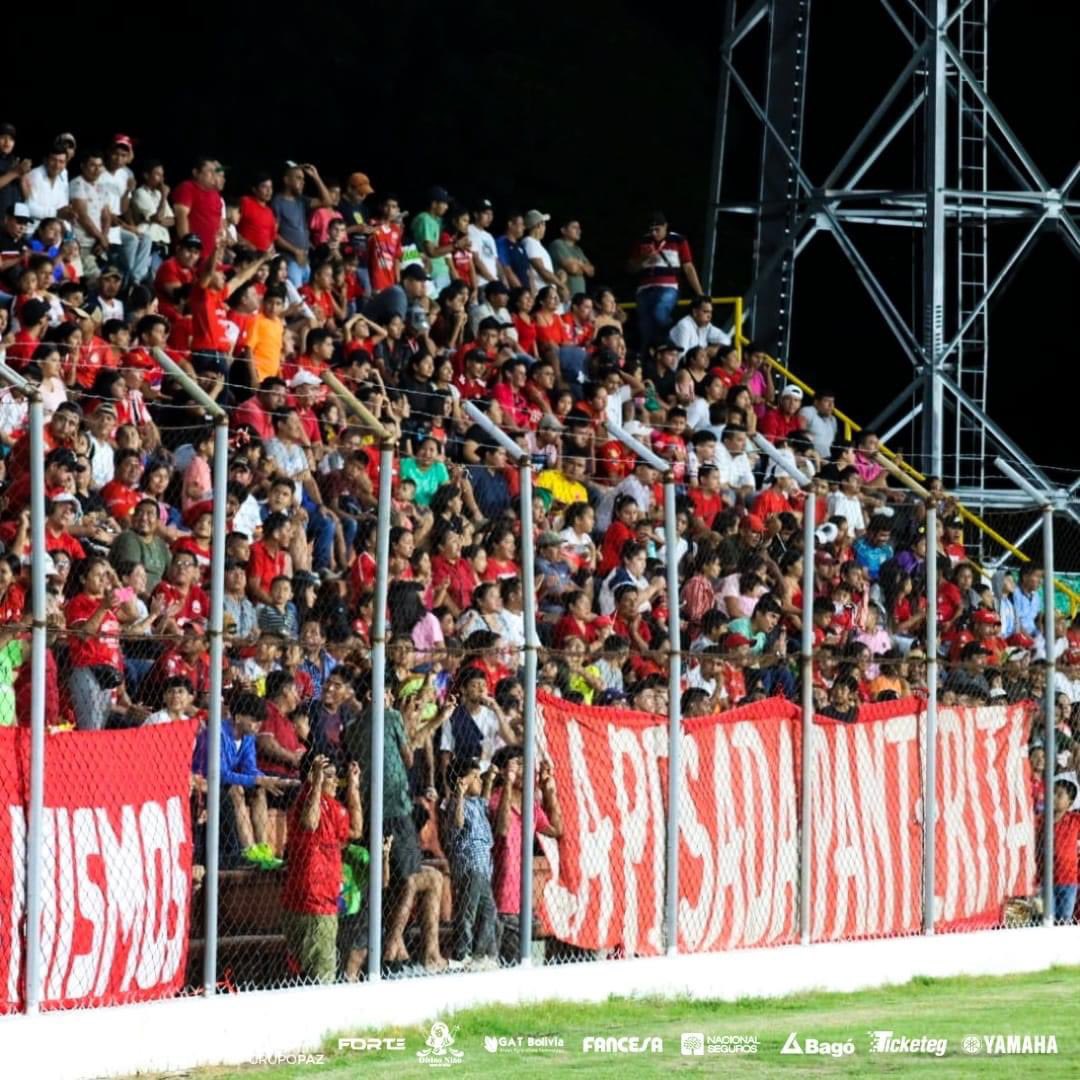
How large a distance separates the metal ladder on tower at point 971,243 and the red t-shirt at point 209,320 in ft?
33.7

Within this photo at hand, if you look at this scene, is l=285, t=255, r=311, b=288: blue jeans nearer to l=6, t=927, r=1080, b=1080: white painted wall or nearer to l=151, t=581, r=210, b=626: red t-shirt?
l=151, t=581, r=210, b=626: red t-shirt

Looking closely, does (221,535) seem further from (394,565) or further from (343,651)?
(394,565)

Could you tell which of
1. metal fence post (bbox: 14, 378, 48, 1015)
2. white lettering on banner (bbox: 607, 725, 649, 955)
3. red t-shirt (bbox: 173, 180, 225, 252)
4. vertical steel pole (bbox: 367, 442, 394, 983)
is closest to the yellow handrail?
red t-shirt (bbox: 173, 180, 225, 252)

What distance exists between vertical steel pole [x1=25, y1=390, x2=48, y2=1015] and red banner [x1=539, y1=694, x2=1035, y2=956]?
4.07 m

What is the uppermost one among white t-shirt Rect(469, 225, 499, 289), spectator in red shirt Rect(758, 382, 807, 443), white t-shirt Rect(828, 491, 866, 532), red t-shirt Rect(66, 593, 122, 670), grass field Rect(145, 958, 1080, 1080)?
white t-shirt Rect(469, 225, 499, 289)

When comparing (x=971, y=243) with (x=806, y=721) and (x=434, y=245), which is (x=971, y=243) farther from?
(x=806, y=721)

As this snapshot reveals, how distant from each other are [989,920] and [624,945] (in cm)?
410

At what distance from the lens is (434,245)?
24047mm

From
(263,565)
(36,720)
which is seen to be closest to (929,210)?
(263,565)

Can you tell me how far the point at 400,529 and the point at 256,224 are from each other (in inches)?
273

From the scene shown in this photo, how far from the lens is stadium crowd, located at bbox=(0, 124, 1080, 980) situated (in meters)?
13.7

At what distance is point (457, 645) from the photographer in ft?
A: 51.9

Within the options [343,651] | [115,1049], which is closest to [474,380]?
[343,651]

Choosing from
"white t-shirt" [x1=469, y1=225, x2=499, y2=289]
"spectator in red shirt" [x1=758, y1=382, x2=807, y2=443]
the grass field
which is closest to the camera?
the grass field
